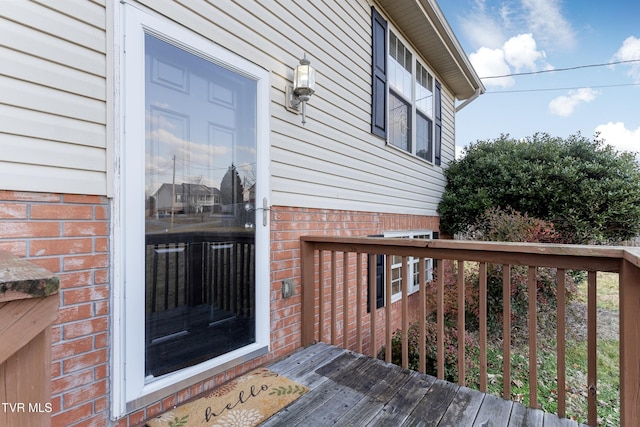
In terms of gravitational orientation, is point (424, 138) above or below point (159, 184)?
above

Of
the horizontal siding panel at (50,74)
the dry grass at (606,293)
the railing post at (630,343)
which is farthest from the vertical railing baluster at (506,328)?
the dry grass at (606,293)

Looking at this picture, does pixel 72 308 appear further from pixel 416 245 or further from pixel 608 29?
pixel 608 29

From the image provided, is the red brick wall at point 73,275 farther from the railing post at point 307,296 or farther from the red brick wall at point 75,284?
the railing post at point 307,296

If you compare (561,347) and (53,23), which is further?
(561,347)

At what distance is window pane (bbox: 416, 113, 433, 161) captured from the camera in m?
5.49

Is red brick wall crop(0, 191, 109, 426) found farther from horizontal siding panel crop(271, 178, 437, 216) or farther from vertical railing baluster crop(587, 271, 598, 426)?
vertical railing baluster crop(587, 271, 598, 426)

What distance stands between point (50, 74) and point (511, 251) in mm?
2469

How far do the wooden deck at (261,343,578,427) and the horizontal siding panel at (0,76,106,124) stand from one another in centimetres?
180

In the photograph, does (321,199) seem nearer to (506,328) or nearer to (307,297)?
(307,297)

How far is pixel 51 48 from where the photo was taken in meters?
1.45

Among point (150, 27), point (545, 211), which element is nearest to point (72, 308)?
point (150, 27)

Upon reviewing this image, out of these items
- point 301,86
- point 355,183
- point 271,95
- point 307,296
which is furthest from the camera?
point 355,183

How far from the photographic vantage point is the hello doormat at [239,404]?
5.53ft

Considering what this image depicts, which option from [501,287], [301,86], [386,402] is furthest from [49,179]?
[501,287]
